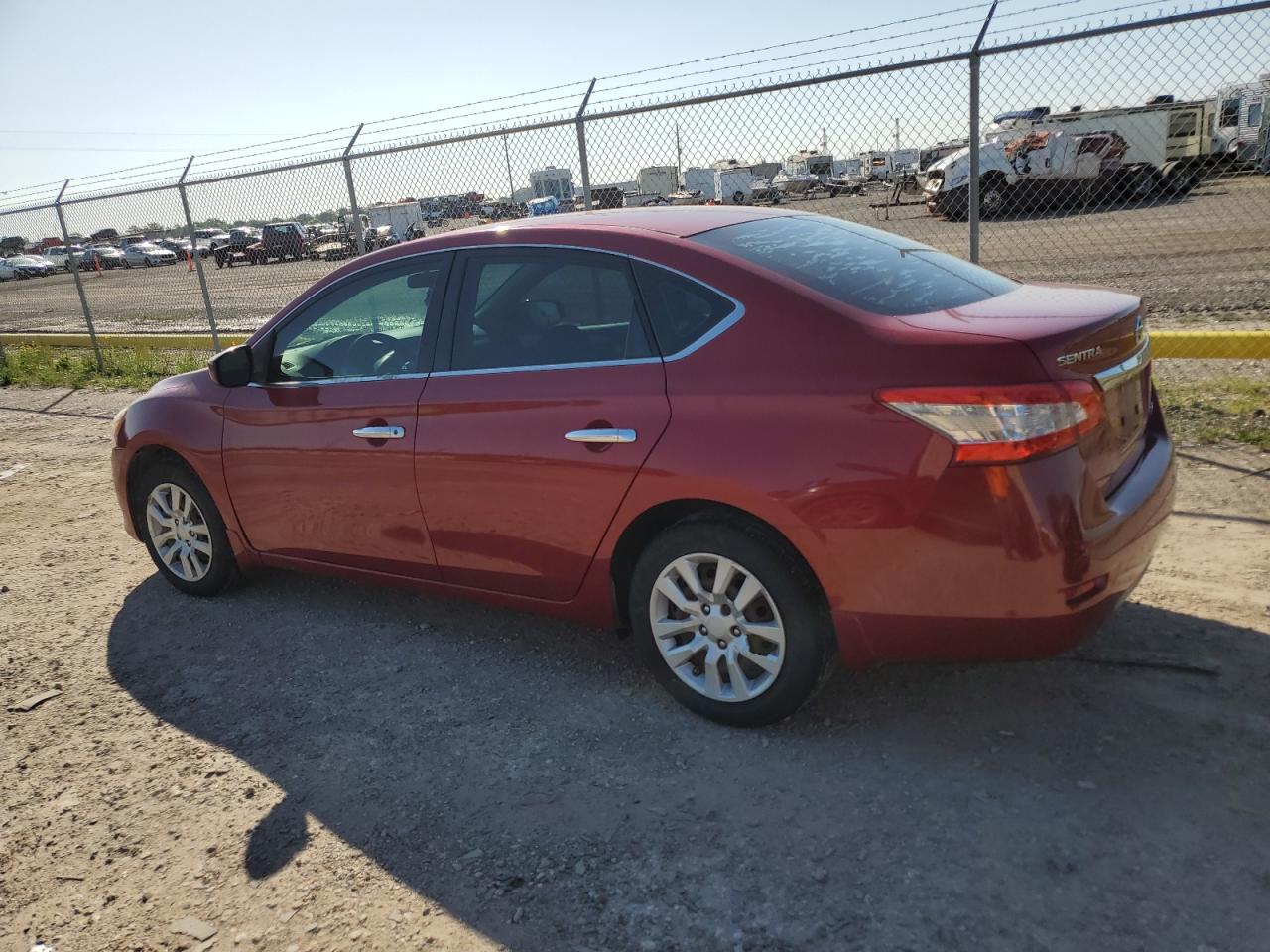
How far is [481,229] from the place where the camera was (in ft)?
12.7

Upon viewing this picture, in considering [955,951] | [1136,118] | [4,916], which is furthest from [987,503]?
[1136,118]

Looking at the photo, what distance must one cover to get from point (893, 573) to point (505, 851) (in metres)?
1.36

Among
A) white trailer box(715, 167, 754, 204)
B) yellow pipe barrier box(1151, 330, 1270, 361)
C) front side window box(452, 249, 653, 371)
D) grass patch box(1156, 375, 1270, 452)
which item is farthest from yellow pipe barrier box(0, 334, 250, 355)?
grass patch box(1156, 375, 1270, 452)

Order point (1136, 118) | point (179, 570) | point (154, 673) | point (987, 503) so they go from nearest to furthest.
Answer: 1. point (987, 503)
2. point (154, 673)
3. point (179, 570)
4. point (1136, 118)

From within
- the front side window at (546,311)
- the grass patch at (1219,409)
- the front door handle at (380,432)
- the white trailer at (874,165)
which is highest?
the white trailer at (874,165)

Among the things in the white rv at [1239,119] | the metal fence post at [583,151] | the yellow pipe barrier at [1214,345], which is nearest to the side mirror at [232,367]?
the metal fence post at [583,151]

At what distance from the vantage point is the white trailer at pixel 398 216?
924 cm

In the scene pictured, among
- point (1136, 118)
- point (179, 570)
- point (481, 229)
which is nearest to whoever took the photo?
point (481, 229)

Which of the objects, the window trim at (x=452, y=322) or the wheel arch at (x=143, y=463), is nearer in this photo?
the window trim at (x=452, y=322)

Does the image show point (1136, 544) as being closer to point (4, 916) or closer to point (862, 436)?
point (862, 436)

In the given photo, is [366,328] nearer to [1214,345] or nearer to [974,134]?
[974,134]

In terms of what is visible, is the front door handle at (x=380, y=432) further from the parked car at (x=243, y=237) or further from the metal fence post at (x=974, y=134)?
the parked car at (x=243, y=237)

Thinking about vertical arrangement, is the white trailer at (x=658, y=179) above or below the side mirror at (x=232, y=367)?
above

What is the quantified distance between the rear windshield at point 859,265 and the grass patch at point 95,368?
9834mm
